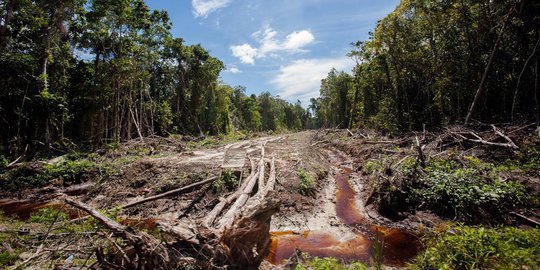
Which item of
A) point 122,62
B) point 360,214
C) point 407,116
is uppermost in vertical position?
point 122,62

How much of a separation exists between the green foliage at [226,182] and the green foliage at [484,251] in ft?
20.0

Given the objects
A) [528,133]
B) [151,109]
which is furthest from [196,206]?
[151,109]

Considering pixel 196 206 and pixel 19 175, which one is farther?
pixel 19 175

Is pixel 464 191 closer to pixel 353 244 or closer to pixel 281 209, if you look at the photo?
pixel 353 244

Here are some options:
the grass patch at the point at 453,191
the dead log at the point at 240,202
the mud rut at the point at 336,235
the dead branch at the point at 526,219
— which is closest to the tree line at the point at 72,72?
the mud rut at the point at 336,235

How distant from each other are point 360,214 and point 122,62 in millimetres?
20547

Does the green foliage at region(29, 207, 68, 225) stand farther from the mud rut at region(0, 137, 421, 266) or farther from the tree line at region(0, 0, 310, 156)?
A: the tree line at region(0, 0, 310, 156)

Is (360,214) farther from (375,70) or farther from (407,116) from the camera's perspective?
(375,70)

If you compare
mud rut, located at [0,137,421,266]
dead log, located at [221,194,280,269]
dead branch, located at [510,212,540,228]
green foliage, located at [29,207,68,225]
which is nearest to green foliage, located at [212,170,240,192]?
mud rut, located at [0,137,421,266]

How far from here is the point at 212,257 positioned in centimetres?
356

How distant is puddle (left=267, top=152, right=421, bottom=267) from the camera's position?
5480mm

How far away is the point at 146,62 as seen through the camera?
24.1 m

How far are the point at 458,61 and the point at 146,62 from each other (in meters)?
25.4

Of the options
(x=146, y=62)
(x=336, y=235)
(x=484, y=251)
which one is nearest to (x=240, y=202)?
(x=336, y=235)
